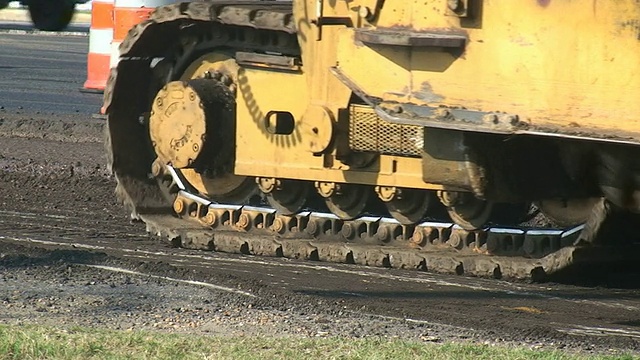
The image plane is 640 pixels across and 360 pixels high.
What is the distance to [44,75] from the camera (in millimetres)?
25750

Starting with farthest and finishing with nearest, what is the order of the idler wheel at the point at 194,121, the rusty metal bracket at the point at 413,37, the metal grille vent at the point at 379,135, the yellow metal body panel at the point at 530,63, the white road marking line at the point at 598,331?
the idler wheel at the point at 194,121 < the metal grille vent at the point at 379,135 < the rusty metal bracket at the point at 413,37 < the yellow metal body panel at the point at 530,63 < the white road marking line at the point at 598,331

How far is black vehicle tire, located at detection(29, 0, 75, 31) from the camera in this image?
8219 millimetres

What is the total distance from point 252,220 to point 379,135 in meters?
1.46

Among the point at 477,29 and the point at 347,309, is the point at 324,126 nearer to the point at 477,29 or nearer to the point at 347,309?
the point at 477,29

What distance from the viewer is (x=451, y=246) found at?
1034 cm

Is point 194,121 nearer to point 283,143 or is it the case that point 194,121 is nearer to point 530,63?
point 283,143

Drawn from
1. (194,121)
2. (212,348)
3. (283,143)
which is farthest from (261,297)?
(194,121)

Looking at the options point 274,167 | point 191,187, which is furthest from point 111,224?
point 274,167

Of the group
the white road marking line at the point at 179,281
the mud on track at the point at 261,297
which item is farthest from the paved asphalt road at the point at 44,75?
the white road marking line at the point at 179,281

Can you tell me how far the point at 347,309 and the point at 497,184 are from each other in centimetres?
188

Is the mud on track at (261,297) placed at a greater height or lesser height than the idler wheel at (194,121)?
lesser

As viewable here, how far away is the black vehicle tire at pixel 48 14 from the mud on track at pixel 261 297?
4.79 ft

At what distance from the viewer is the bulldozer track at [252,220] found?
998 centimetres

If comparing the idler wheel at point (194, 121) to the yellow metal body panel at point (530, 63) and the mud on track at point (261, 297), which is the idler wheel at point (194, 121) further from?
the yellow metal body panel at point (530, 63)
